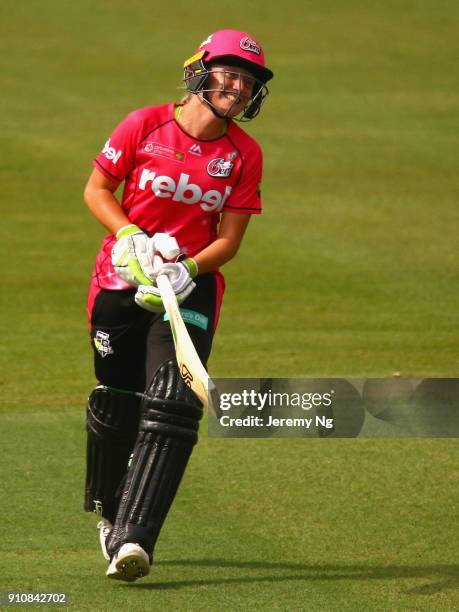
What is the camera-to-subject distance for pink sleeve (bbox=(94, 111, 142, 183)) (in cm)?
538

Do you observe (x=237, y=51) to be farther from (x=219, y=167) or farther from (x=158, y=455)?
(x=158, y=455)

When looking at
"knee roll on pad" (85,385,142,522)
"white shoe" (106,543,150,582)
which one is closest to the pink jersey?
"knee roll on pad" (85,385,142,522)

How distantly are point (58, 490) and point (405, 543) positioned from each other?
1.65m

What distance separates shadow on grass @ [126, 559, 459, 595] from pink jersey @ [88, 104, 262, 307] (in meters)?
1.16

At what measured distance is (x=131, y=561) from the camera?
4738 mm

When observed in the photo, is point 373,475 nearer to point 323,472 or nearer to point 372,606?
point 323,472

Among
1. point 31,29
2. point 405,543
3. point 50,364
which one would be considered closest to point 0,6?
point 31,29

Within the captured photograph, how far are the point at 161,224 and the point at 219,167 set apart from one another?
318 mm

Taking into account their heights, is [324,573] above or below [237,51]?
below

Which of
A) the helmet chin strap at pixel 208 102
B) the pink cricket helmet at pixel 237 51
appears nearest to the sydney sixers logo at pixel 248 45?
the pink cricket helmet at pixel 237 51

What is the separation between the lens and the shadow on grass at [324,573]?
17.0 ft

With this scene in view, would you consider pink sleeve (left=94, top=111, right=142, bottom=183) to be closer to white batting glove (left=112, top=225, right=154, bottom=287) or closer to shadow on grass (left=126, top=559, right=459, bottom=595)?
white batting glove (left=112, top=225, right=154, bottom=287)

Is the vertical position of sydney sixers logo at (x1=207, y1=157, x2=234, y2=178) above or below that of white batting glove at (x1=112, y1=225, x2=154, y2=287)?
above
